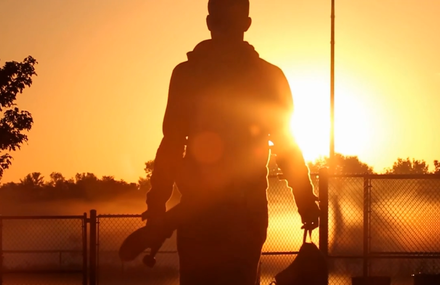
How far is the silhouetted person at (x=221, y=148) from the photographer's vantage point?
6.32 metres

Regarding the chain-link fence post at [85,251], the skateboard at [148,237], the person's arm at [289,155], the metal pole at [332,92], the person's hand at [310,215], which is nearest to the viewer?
the skateboard at [148,237]

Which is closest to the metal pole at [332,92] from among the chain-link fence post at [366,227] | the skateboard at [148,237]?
the chain-link fence post at [366,227]

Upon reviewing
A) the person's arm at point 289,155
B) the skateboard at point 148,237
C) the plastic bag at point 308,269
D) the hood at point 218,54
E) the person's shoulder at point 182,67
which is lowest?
the plastic bag at point 308,269

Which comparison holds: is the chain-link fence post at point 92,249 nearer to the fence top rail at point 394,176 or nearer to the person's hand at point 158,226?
the fence top rail at point 394,176

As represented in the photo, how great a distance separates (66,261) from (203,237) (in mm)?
15298

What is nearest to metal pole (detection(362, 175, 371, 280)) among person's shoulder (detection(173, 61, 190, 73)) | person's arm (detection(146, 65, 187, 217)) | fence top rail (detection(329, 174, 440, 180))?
fence top rail (detection(329, 174, 440, 180))

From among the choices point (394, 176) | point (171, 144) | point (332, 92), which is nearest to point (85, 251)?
point (394, 176)

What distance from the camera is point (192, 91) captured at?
20.9ft

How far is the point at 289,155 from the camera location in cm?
666

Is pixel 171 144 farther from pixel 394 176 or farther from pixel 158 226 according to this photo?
pixel 394 176

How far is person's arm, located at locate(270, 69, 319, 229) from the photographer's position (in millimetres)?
6551

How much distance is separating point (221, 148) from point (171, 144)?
38 centimetres

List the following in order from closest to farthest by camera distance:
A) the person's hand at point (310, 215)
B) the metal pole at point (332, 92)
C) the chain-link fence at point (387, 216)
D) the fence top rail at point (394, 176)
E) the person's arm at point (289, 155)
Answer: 1. the person's arm at point (289, 155)
2. the person's hand at point (310, 215)
3. the fence top rail at point (394, 176)
4. the chain-link fence at point (387, 216)
5. the metal pole at point (332, 92)

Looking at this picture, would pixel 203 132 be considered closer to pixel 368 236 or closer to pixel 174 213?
pixel 174 213
